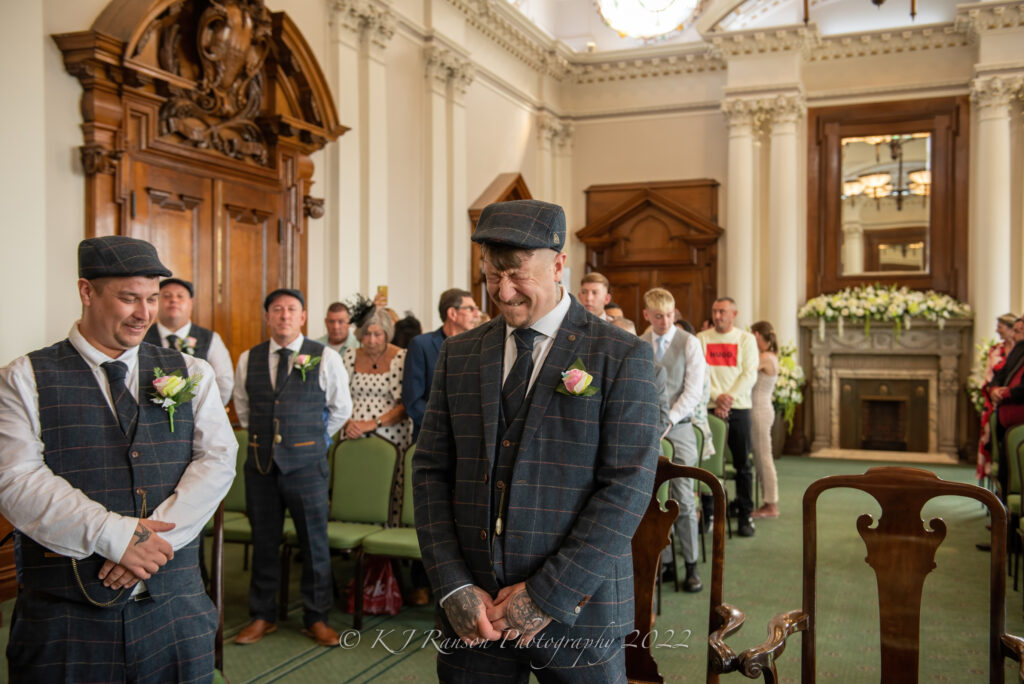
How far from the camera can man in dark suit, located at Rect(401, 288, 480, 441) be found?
4.91m

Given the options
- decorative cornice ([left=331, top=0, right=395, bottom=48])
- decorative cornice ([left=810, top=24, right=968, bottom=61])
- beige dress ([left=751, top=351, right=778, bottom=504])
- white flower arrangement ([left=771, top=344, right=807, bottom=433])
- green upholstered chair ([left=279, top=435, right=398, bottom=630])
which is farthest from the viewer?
decorative cornice ([left=810, top=24, right=968, bottom=61])

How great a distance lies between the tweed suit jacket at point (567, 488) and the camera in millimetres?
1916

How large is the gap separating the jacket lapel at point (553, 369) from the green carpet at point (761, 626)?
237 centimetres

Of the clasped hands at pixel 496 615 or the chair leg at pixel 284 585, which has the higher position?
the clasped hands at pixel 496 615

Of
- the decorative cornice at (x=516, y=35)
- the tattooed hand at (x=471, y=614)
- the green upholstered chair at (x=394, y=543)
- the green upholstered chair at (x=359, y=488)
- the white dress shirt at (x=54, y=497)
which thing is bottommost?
the green upholstered chair at (x=394, y=543)

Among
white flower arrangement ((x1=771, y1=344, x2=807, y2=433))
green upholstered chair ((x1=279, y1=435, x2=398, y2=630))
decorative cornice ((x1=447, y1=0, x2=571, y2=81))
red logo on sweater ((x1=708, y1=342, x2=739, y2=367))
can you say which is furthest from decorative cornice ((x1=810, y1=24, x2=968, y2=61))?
green upholstered chair ((x1=279, y1=435, x2=398, y2=630))

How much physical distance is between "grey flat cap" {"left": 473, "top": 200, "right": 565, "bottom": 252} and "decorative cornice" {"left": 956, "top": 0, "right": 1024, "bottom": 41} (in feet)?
36.5

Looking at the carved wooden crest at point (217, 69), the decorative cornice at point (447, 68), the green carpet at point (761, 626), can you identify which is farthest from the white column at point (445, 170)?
the green carpet at point (761, 626)

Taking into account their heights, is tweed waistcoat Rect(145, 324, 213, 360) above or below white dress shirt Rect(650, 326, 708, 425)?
above

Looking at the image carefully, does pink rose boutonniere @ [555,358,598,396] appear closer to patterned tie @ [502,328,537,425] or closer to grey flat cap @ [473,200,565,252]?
patterned tie @ [502,328,537,425]

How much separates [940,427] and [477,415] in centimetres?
1119

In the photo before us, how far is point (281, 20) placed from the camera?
695cm

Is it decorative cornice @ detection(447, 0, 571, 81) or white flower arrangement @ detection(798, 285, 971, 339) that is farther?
white flower arrangement @ detection(798, 285, 971, 339)

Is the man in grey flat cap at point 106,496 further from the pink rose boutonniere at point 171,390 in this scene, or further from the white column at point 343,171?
the white column at point 343,171
